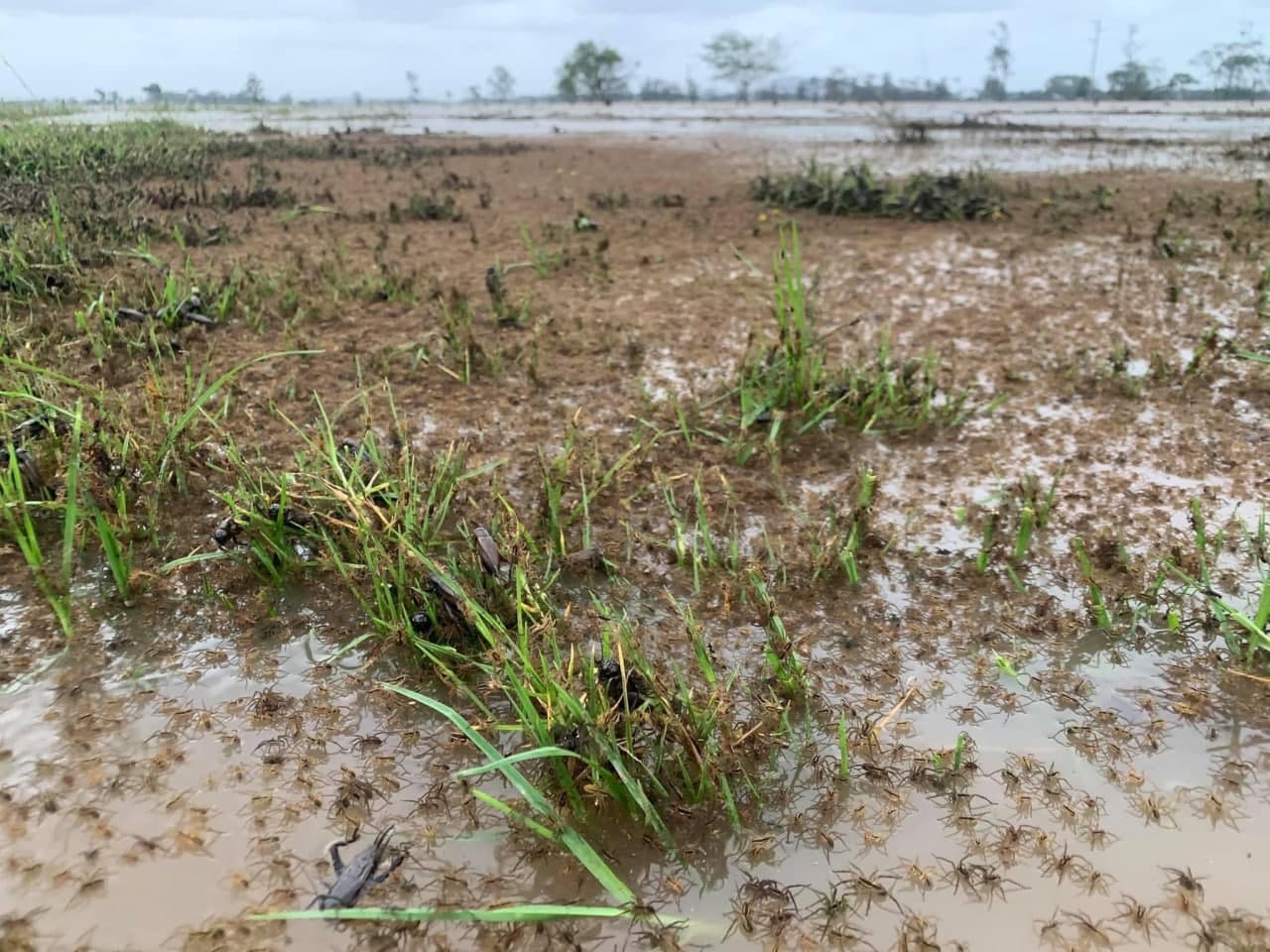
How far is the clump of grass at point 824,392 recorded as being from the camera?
141 inches

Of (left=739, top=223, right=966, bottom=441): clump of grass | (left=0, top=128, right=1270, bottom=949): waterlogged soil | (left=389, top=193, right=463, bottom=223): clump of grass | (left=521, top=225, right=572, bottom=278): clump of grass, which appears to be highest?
(left=389, top=193, right=463, bottom=223): clump of grass

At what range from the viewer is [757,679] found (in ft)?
7.22

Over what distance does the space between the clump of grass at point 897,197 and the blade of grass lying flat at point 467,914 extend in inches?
291

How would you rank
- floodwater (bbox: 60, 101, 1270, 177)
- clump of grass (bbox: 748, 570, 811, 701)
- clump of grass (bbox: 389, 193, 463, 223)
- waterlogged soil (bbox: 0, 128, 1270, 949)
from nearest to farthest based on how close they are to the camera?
waterlogged soil (bbox: 0, 128, 1270, 949), clump of grass (bbox: 748, 570, 811, 701), clump of grass (bbox: 389, 193, 463, 223), floodwater (bbox: 60, 101, 1270, 177)

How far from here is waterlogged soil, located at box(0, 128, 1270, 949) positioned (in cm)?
162

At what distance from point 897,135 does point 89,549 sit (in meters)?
18.3

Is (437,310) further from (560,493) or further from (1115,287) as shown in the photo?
(1115,287)

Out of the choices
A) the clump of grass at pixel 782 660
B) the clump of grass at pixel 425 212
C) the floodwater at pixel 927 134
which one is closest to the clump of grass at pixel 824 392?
the clump of grass at pixel 782 660

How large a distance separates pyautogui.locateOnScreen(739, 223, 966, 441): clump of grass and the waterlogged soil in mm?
97

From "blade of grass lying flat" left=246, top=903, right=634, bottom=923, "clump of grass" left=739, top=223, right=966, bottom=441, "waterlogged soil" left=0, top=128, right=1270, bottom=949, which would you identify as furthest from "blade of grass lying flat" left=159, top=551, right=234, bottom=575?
"clump of grass" left=739, top=223, right=966, bottom=441

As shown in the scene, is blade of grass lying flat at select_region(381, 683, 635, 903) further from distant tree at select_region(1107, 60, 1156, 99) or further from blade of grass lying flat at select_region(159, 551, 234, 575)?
distant tree at select_region(1107, 60, 1156, 99)

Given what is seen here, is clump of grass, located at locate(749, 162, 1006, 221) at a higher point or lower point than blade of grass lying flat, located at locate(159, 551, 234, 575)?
higher

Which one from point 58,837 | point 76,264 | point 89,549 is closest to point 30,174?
point 76,264

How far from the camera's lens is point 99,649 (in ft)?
7.59
